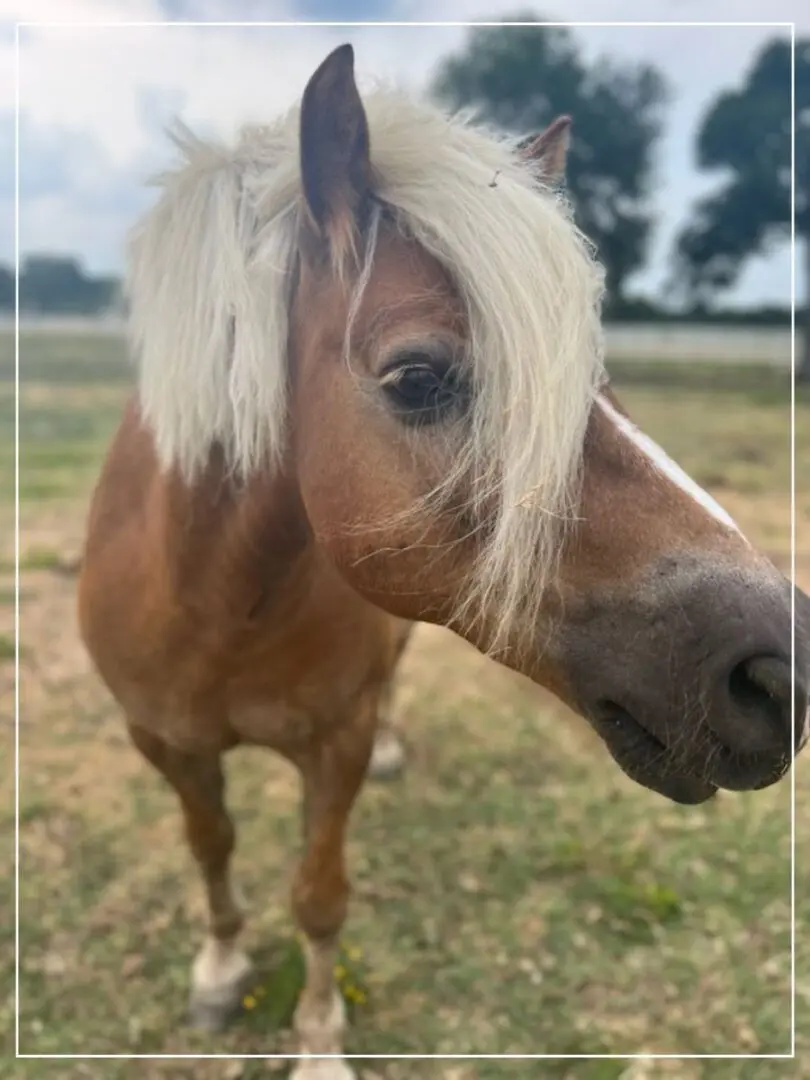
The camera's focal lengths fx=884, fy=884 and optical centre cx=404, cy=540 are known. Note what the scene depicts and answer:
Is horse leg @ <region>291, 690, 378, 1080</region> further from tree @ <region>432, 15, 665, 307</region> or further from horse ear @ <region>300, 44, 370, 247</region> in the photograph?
tree @ <region>432, 15, 665, 307</region>

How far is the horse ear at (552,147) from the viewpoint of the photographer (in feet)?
4.52

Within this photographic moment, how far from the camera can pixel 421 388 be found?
108 cm

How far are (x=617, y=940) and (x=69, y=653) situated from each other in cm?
235

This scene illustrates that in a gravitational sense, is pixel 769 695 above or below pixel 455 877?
above

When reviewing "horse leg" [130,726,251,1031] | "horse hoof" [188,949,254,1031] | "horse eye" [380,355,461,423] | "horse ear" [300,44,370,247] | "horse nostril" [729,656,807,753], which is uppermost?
"horse ear" [300,44,370,247]

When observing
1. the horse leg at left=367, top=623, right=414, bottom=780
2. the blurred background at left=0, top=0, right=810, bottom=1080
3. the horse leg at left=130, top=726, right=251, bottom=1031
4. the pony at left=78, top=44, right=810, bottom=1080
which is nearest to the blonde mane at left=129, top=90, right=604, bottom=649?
the pony at left=78, top=44, right=810, bottom=1080

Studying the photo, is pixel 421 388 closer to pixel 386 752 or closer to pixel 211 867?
pixel 211 867

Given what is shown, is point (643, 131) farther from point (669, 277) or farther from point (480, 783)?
point (480, 783)

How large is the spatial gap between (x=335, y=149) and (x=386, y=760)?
2.25 m

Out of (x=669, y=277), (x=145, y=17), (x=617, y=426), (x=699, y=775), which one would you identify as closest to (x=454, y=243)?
(x=617, y=426)

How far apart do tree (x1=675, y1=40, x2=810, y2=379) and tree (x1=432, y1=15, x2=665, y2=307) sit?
0.14 m

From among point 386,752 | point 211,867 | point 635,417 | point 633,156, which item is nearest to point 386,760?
point 386,752

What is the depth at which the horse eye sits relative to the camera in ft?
3.51

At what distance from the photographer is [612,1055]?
1965 millimetres
